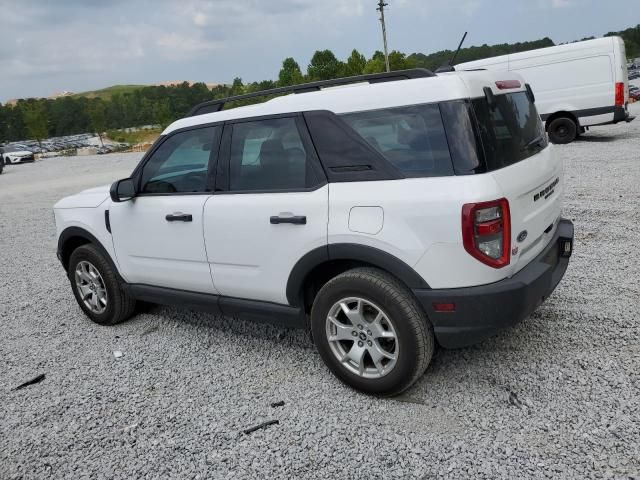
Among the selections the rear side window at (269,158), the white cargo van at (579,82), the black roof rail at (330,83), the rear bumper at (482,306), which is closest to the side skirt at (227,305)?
the rear side window at (269,158)

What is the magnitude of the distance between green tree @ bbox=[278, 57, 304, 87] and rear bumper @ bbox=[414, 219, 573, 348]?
255ft

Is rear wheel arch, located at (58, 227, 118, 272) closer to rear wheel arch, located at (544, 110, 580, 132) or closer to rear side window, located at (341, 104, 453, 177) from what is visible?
rear side window, located at (341, 104, 453, 177)

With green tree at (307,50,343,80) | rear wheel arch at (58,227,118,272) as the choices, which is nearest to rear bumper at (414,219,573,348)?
rear wheel arch at (58,227,118,272)

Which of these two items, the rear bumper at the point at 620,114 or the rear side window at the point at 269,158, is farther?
the rear bumper at the point at 620,114

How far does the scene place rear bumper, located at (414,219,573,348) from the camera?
9.05 ft

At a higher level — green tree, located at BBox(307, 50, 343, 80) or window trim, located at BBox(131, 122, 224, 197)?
green tree, located at BBox(307, 50, 343, 80)

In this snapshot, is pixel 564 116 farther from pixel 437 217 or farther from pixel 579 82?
pixel 437 217

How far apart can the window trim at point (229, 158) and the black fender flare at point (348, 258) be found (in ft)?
1.28

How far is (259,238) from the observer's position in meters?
3.38

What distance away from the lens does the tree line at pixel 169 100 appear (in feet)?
205

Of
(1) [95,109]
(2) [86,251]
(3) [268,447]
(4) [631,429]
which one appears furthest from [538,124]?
(1) [95,109]

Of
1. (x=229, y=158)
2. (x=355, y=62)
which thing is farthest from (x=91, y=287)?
(x=355, y=62)

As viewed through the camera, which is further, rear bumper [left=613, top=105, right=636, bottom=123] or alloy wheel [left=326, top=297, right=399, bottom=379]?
rear bumper [left=613, top=105, right=636, bottom=123]

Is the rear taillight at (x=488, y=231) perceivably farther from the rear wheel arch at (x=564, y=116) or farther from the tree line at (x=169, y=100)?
the tree line at (x=169, y=100)
